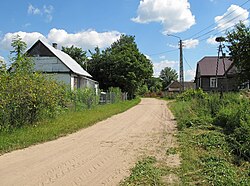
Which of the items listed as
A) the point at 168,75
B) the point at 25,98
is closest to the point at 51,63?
the point at 25,98

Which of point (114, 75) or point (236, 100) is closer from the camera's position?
point (236, 100)

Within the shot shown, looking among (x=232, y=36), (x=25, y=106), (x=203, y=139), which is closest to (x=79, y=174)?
(x=203, y=139)

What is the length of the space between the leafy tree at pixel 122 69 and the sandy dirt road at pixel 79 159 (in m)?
44.2

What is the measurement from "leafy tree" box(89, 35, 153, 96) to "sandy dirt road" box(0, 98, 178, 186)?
44.2m

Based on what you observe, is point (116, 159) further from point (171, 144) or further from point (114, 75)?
point (114, 75)

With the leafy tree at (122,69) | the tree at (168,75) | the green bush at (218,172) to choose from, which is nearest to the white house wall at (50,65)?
the leafy tree at (122,69)

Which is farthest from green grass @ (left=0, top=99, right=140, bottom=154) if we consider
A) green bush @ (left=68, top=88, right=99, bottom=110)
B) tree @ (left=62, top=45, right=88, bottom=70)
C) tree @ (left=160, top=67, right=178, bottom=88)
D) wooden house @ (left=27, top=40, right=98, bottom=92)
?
tree @ (left=160, top=67, right=178, bottom=88)

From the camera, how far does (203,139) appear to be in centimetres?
1112

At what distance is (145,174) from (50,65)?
33927mm

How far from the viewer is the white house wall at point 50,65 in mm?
39000

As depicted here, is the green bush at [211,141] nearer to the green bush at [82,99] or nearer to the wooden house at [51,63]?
the green bush at [82,99]

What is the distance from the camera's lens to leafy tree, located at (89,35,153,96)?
188ft

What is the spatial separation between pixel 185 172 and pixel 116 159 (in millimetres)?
2301

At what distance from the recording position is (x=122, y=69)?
57594 millimetres
